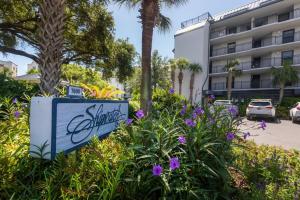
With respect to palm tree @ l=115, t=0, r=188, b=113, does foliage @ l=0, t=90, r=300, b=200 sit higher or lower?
lower

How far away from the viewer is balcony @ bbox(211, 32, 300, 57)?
3319cm

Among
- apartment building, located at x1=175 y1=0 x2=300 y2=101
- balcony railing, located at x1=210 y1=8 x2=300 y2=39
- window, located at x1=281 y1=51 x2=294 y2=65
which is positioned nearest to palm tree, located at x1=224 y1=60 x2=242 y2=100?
apartment building, located at x1=175 y1=0 x2=300 y2=101

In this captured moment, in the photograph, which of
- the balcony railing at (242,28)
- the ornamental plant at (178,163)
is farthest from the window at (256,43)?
the ornamental plant at (178,163)

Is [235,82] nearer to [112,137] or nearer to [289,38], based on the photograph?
[289,38]

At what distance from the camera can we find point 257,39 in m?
37.5

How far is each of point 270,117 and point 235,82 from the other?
61.8 ft

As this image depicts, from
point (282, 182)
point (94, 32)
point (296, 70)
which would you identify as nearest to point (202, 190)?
point (282, 182)

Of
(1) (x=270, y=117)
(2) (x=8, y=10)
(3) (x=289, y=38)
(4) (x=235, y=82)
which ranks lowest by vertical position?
(1) (x=270, y=117)

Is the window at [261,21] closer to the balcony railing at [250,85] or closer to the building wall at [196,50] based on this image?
the building wall at [196,50]

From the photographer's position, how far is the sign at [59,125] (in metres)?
3.05

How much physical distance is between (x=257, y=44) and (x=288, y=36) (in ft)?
15.2

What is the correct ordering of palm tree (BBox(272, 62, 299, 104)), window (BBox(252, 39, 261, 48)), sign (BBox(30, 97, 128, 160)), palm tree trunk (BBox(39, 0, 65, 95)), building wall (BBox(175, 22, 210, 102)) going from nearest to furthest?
sign (BBox(30, 97, 128, 160))
palm tree trunk (BBox(39, 0, 65, 95))
palm tree (BBox(272, 62, 299, 104))
window (BBox(252, 39, 261, 48))
building wall (BBox(175, 22, 210, 102))

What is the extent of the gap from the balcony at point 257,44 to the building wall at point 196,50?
82.1 inches

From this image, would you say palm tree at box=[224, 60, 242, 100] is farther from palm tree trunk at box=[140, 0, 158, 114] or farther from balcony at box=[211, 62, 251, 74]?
palm tree trunk at box=[140, 0, 158, 114]
